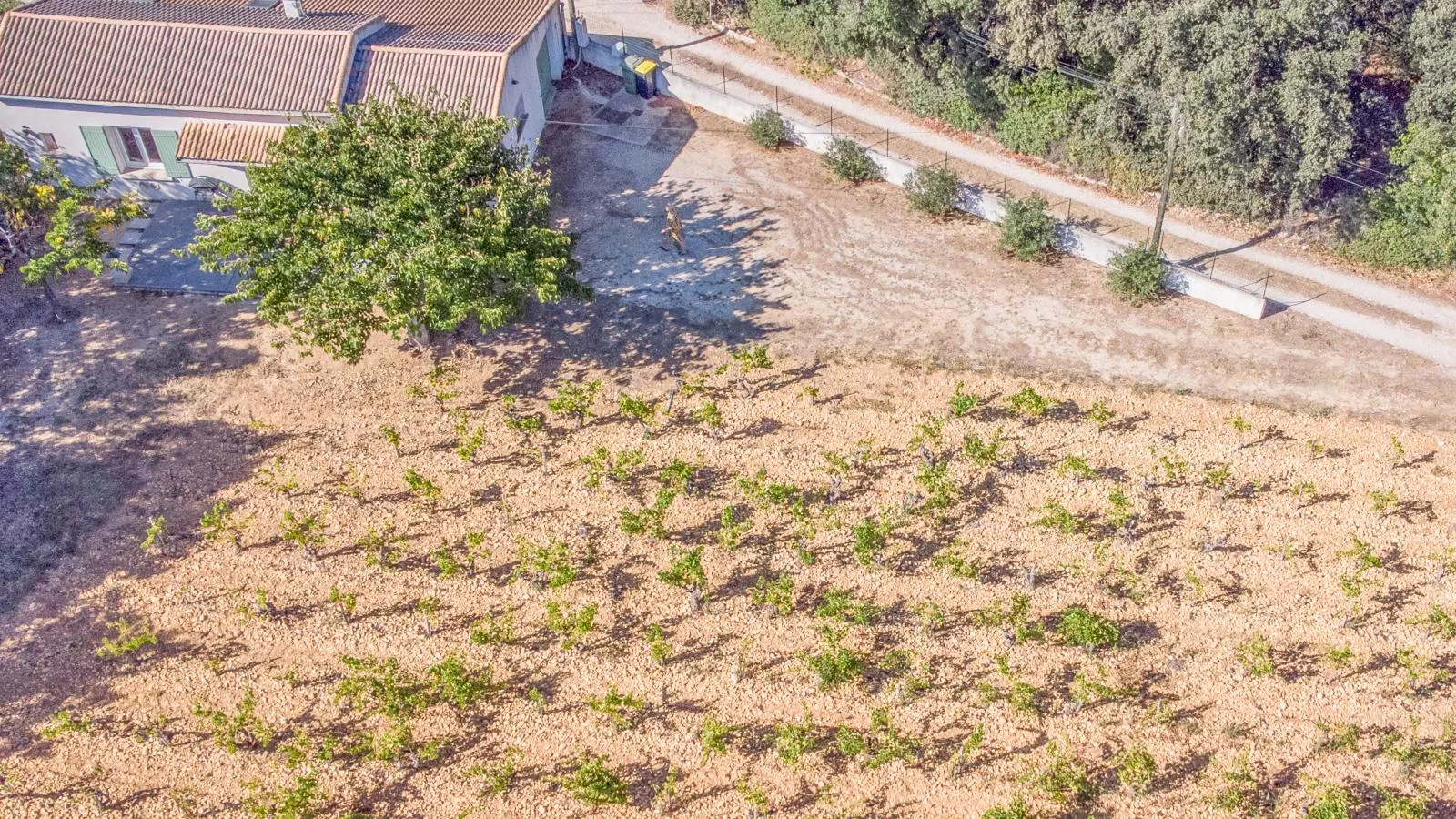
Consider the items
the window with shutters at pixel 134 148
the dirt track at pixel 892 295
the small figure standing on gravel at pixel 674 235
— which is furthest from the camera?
the window with shutters at pixel 134 148

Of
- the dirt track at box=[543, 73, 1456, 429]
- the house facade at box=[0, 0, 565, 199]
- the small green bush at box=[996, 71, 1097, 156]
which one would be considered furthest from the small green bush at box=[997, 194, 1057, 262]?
the house facade at box=[0, 0, 565, 199]

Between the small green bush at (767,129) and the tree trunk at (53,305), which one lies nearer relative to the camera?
the tree trunk at (53,305)

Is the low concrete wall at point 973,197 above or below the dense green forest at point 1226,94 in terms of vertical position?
below

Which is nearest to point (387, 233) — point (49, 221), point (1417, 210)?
point (49, 221)

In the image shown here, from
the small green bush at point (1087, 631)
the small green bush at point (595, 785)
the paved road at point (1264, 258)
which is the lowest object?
the small green bush at point (595, 785)

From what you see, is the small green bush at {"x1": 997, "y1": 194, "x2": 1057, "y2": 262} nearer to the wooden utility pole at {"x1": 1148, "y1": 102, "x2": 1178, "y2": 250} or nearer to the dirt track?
the dirt track

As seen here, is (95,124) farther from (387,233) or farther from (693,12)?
(693,12)

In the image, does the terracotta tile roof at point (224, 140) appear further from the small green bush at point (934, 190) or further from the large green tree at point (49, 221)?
the small green bush at point (934, 190)

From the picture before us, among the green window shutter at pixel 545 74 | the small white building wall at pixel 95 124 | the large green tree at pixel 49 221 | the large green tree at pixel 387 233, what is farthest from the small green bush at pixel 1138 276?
the large green tree at pixel 49 221
